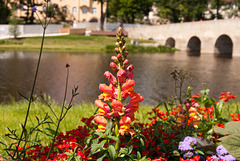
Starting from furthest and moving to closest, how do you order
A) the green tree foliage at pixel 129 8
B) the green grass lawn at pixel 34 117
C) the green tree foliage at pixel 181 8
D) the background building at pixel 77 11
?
the background building at pixel 77 11
the green tree foliage at pixel 129 8
the green tree foliage at pixel 181 8
the green grass lawn at pixel 34 117

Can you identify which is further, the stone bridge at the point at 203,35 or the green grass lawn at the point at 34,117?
the stone bridge at the point at 203,35

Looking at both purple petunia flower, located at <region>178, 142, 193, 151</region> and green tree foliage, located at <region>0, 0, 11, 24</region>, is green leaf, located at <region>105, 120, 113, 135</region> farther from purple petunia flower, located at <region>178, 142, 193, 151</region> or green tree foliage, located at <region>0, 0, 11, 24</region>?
green tree foliage, located at <region>0, 0, 11, 24</region>

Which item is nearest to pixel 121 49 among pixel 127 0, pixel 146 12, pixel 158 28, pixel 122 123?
pixel 122 123

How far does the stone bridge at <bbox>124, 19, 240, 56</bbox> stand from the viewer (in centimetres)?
3209

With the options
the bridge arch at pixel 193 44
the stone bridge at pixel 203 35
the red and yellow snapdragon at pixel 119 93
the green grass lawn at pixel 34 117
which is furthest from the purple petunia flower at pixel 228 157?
the bridge arch at pixel 193 44

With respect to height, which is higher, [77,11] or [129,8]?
[77,11]

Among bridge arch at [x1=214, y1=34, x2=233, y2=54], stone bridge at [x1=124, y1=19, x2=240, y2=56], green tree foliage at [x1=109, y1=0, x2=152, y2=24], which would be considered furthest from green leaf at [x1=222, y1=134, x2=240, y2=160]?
green tree foliage at [x1=109, y1=0, x2=152, y2=24]

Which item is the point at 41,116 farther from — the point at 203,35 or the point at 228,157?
the point at 203,35

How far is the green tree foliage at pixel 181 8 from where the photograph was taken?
5438 cm

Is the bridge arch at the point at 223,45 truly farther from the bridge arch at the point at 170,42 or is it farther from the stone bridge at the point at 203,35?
the bridge arch at the point at 170,42

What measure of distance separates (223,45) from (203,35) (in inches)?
115

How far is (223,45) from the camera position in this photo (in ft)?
118

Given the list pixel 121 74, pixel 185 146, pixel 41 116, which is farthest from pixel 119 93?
pixel 41 116

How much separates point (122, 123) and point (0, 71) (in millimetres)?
13962
